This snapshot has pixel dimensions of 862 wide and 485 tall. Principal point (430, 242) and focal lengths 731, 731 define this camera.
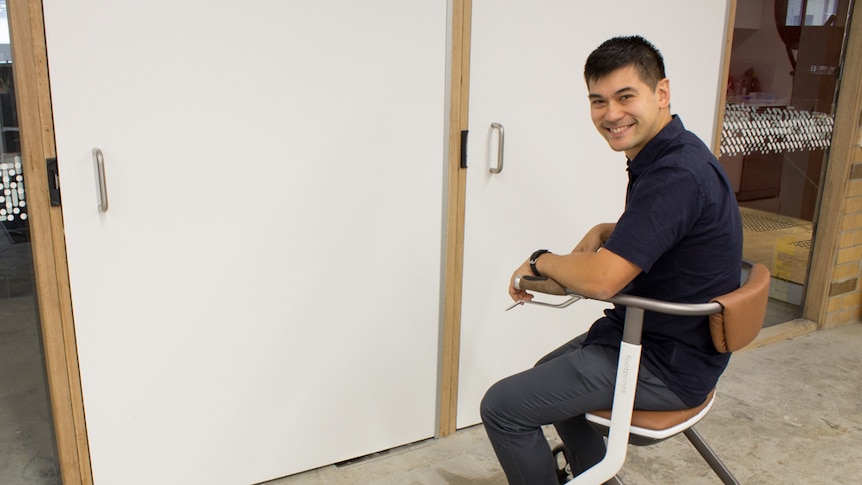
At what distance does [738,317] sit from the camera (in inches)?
58.3

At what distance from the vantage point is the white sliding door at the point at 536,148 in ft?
7.58

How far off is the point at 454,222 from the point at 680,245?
91 cm

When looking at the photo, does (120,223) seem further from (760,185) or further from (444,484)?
(760,185)

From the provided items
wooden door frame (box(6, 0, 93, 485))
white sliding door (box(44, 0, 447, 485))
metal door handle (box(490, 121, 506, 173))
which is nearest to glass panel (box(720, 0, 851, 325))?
metal door handle (box(490, 121, 506, 173))

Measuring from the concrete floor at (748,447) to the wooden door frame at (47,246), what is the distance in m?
0.66

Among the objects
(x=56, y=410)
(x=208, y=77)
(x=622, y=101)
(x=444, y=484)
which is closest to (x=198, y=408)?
(x=56, y=410)

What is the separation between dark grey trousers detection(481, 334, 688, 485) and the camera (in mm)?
1606

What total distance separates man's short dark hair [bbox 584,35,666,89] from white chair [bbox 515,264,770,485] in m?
0.47

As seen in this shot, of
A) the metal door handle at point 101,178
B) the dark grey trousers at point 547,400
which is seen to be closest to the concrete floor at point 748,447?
the dark grey trousers at point 547,400

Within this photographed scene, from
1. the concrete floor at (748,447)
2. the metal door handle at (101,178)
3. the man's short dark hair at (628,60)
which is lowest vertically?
the concrete floor at (748,447)

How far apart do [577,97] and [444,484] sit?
52.6 inches

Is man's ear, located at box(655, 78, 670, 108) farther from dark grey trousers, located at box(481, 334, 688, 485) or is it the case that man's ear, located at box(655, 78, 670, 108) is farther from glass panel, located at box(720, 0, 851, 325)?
glass panel, located at box(720, 0, 851, 325)

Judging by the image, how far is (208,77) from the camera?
1860mm

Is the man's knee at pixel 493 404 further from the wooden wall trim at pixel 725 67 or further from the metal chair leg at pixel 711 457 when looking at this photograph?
the wooden wall trim at pixel 725 67
